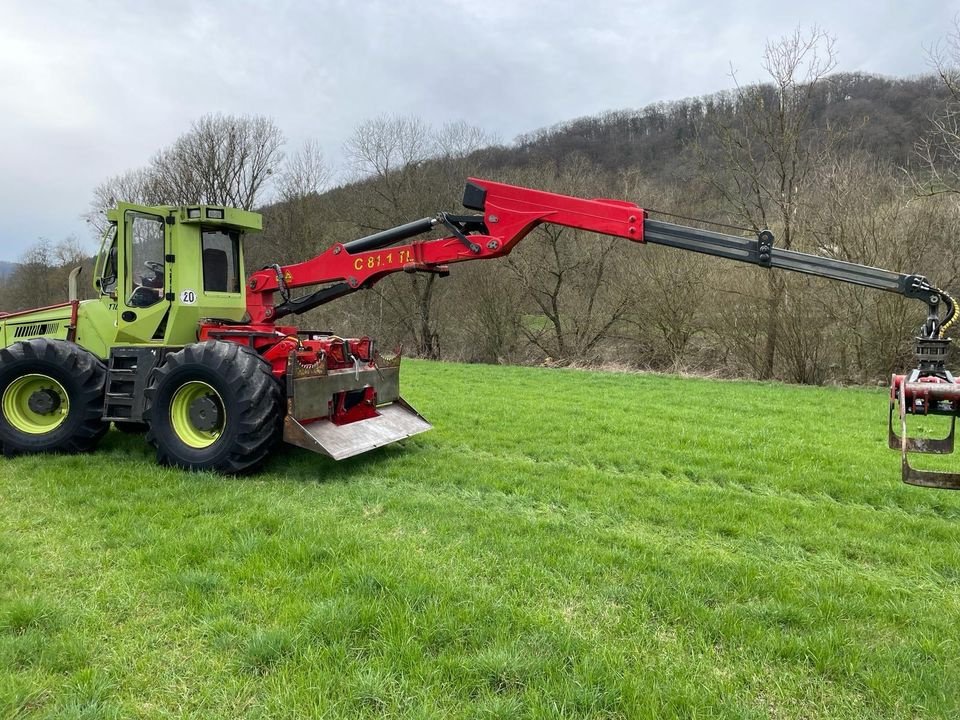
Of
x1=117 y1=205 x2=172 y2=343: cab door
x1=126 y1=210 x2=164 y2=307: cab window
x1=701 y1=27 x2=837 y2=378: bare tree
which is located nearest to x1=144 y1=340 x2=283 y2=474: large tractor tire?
x1=117 y1=205 x2=172 y2=343: cab door

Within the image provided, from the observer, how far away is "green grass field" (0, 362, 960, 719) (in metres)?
2.77

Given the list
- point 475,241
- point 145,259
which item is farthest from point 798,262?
point 145,259

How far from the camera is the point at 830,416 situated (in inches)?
399

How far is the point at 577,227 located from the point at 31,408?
20.0ft

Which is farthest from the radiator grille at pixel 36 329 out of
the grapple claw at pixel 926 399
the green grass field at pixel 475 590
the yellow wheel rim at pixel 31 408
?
the grapple claw at pixel 926 399

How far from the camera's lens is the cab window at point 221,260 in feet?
24.0

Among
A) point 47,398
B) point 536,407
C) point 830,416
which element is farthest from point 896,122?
point 47,398

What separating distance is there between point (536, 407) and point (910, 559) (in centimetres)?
659

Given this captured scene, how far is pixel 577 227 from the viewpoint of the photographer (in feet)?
20.7

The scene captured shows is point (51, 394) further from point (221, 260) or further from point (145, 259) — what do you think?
point (221, 260)

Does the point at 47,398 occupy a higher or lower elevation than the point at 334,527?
higher

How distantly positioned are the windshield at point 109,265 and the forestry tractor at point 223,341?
0.02 meters

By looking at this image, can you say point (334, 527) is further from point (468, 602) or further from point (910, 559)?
point (910, 559)

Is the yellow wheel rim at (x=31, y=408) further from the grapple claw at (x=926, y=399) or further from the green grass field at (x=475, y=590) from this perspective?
the grapple claw at (x=926, y=399)
